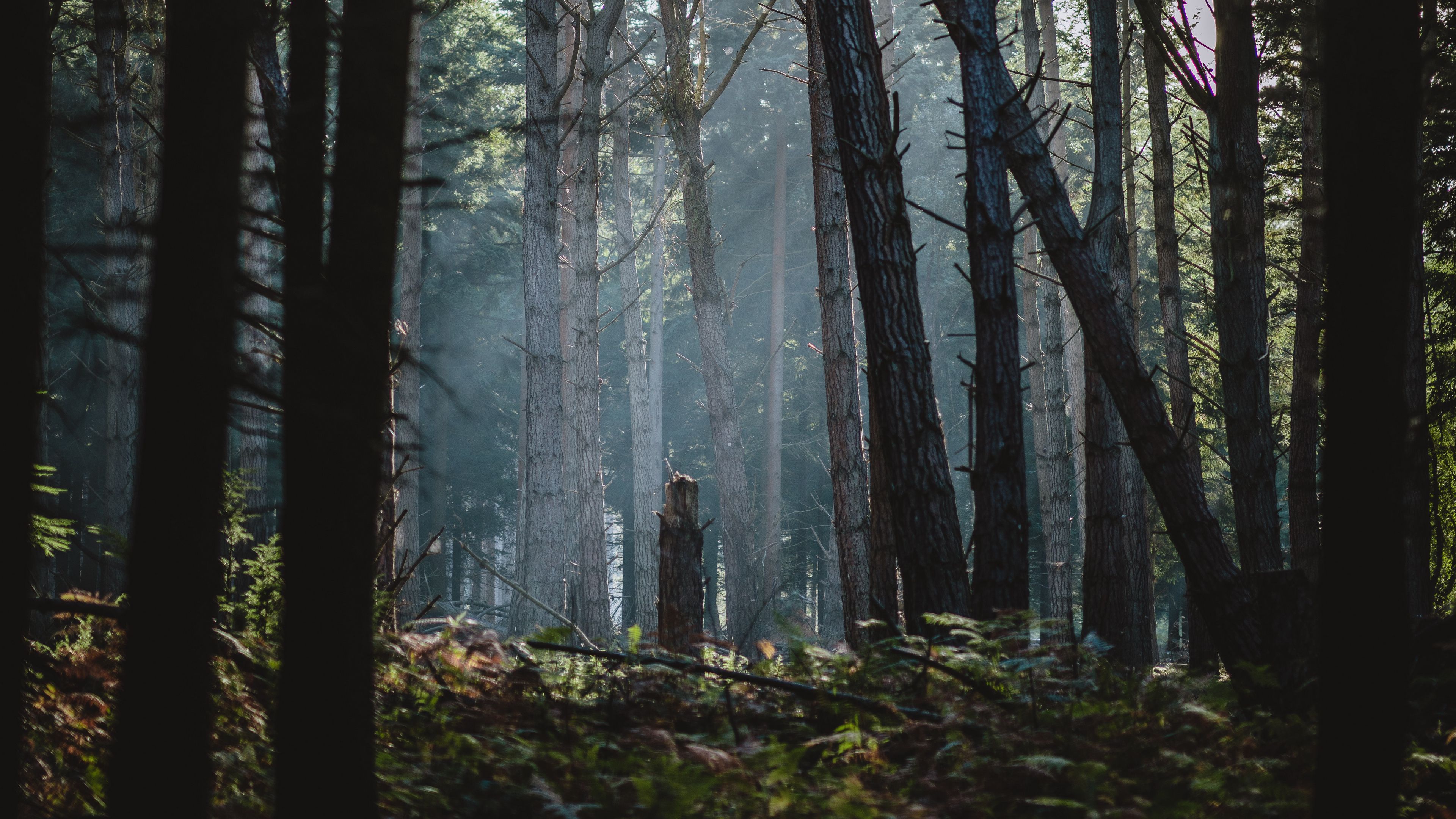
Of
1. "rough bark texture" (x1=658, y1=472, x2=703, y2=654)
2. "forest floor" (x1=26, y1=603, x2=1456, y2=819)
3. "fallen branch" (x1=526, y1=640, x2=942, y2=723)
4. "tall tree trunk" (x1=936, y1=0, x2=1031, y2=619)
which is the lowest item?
"forest floor" (x1=26, y1=603, x2=1456, y2=819)

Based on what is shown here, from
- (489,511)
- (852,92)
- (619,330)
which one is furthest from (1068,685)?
(619,330)

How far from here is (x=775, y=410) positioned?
2372 cm

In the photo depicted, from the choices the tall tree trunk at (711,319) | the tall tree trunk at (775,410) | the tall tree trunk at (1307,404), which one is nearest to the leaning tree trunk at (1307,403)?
the tall tree trunk at (1307,404)

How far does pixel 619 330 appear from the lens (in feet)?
128

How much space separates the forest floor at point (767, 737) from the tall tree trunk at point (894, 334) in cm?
78

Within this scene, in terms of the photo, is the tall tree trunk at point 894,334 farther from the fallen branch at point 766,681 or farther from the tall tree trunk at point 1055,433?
the tall tree trunk at point 1055,433

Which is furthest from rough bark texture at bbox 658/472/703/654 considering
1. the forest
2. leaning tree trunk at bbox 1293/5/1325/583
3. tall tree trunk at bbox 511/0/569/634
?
leaning tree trunk at bbox 1293/5/1325/583

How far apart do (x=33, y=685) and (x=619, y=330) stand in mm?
35304

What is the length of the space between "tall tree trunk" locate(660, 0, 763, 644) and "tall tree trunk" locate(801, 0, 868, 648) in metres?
5.66

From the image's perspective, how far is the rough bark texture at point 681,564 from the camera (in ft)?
24.7

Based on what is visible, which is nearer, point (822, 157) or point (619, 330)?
point (822, 157)

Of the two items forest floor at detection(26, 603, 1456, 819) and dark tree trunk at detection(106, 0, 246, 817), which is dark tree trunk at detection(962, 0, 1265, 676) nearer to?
forest floor at detection(26, 603, 1456, 819)

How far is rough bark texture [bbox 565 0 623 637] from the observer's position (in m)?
14.9

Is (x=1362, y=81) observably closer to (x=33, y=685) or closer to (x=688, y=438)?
(x=33, y=685)
